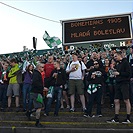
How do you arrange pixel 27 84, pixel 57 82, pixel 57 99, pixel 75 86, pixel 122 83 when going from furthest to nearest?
1. pixel 27 84
2. pixel 75 86
3. pixel 57 82
4. pixel 57 99
5. pixel 122 83

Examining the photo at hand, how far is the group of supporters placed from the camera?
22.9 feet

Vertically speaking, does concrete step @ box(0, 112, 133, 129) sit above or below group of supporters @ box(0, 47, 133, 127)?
below

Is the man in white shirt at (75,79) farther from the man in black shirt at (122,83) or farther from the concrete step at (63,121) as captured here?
the man in black shirt at (122,83)

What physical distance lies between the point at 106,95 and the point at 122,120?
73.8 inches

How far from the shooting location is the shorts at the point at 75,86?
7.99 m

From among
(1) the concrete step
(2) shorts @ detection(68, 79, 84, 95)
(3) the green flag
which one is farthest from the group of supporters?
(3) the green flag

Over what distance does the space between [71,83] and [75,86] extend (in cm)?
17

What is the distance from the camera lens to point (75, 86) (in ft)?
26.7

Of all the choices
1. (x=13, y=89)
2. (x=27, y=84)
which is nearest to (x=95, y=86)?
(x=27, y=84)

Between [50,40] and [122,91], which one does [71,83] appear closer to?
[122,91]

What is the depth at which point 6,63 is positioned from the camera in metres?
9.81

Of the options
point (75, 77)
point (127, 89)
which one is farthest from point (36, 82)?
point (127, 89)

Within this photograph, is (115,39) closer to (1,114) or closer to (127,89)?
(127,89)

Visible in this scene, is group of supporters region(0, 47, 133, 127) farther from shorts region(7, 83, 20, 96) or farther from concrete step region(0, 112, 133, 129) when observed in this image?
concrete step region(0, 112, 133, 129)
